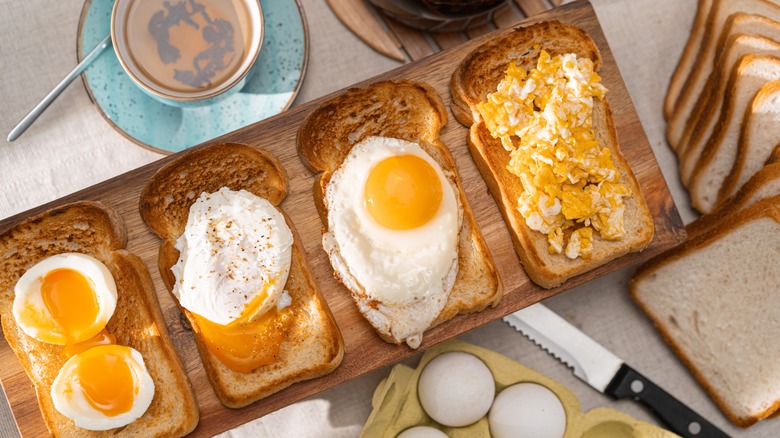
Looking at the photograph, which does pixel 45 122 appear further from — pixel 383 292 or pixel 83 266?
pixel 383 292

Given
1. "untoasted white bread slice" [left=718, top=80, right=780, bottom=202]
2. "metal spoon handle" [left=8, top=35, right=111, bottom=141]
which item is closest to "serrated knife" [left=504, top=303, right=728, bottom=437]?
"untoasted white bread slice" [left=718, top=80, right=780, bottom=202]

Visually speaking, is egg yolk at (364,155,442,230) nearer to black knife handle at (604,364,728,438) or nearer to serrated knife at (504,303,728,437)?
serrated knife at (504,303,728,437)

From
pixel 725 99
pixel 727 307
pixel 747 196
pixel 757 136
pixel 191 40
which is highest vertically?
pixel 191 40

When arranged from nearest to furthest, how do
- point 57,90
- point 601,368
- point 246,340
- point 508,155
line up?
A: point 246,340 → point 508,155 → point 57,90 → point 601,368

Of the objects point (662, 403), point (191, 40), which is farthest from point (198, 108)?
point (662, 403)

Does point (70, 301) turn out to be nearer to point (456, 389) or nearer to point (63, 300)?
point (63, 300)

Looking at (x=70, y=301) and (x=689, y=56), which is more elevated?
(x=70, y=301)

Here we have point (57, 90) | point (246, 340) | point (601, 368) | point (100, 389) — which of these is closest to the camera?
point (100, 389)
